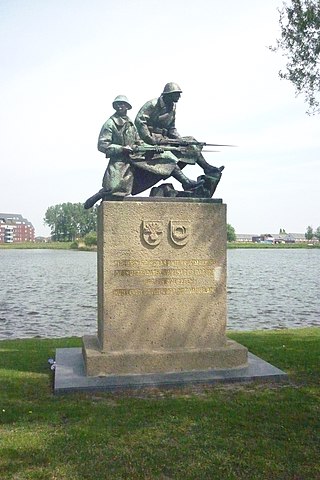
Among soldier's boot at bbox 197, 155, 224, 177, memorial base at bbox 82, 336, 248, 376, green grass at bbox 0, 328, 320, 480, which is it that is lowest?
green grass at bbox 0, 328, 320, 480

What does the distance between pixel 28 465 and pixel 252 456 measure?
1.92 m

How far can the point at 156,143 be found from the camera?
7.90 meters

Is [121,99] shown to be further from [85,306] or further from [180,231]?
[85,306]

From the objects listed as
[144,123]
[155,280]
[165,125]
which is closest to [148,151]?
[144,123]

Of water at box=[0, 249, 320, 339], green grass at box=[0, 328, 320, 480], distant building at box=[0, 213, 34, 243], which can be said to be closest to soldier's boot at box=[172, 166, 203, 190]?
green grass at box=[0, 328, 320, 480]

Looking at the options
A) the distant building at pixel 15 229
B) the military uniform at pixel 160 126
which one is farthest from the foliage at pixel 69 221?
the military uniform at pixel 160 126

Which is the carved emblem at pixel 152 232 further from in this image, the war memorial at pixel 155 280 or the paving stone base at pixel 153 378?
the paving stone base at pixel 153 378

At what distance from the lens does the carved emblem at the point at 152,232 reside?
23.8 ft

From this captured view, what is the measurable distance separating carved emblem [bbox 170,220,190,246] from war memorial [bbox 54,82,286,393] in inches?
0.6

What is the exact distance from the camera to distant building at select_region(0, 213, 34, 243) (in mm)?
168375

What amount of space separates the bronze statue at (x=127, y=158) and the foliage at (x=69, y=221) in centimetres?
10871

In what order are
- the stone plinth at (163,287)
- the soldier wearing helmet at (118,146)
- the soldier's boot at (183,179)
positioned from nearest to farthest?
1. the stone plinth at (163,287)
2. the soldier wearing helmet at (118,146)
3. the soldier's boot at (183,179)

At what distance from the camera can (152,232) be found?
7.29m

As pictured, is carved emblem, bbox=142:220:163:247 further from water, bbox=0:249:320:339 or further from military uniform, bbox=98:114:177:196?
water, bbox=0:249:320:339
